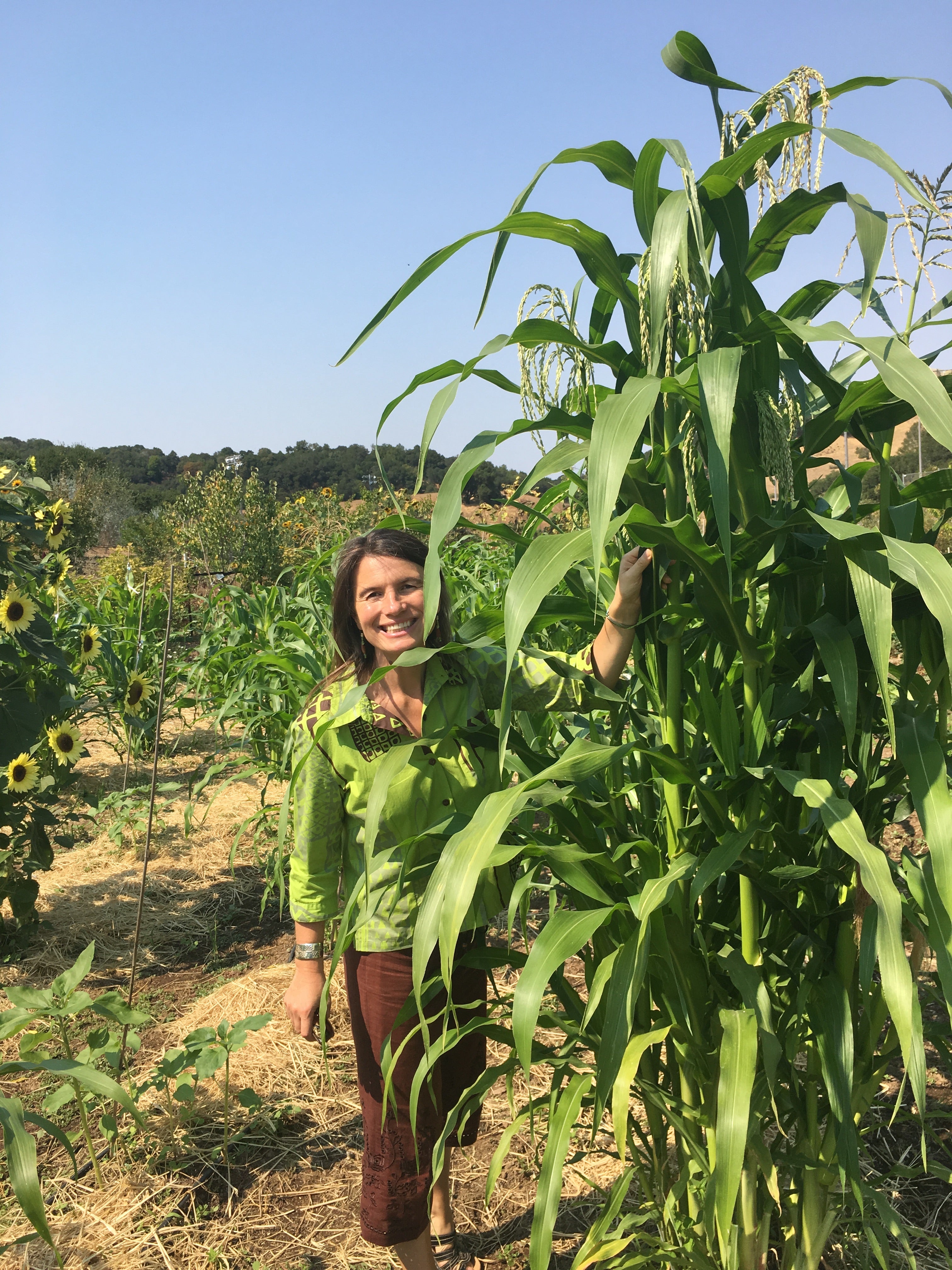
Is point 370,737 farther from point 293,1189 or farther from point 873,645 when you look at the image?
point 293,1189

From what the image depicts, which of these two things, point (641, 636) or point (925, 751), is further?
point (641, 636)

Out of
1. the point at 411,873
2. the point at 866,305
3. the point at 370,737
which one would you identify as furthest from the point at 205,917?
the point at 866,305

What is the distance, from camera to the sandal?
68.7 inches

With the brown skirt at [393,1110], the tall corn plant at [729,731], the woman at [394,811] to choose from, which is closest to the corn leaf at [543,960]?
the tall corn plant at [729,731]

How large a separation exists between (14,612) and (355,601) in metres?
1.47

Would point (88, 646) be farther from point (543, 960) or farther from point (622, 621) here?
point (543, 960)

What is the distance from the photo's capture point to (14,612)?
8.50 feet

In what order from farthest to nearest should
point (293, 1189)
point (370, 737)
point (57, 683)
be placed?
1. point (57, 683)
2. point (293, 1189)
3. point (370, 737)

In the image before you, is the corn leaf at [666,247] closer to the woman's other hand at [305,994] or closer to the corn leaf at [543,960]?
the corn leaf at [543,960]

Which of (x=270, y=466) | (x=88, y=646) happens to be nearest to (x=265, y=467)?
(x=270, y=466)

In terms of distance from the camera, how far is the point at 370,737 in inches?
61.8

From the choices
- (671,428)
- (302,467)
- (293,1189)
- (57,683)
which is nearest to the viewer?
(671,428)

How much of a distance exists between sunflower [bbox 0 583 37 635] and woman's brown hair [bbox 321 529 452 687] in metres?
1.33

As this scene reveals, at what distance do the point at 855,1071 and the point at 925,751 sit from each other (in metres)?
0.54
